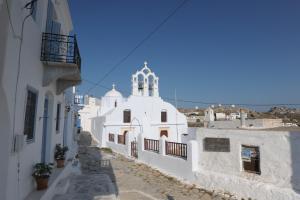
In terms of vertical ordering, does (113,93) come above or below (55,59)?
above

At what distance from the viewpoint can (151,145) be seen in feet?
49.6

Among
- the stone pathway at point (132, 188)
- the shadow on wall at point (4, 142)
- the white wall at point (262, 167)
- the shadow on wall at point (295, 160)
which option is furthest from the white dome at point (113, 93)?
the shadow on wall at point (4, 142)

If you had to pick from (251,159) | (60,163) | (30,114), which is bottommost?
(60,163)

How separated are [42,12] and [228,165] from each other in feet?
25.2

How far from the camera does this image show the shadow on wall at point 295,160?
7268 millimetres

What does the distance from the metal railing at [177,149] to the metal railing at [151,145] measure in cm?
141

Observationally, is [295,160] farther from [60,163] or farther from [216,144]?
[60,163]

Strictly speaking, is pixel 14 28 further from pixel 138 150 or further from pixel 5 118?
pixel 138 150

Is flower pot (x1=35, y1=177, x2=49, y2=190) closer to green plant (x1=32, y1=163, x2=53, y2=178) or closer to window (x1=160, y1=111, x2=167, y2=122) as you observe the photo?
green plant (x1=32, y1=163, x2=53, y2=178)

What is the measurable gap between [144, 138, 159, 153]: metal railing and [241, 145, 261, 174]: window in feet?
20.4

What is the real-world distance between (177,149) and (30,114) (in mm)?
7687

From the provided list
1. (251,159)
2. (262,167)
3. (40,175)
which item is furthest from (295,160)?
(40,175)

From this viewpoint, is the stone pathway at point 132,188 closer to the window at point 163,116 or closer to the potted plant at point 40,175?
the potted plant at point 40,175

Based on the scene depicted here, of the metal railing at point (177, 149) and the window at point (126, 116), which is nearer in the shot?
the metal railing at point (177, 149)
